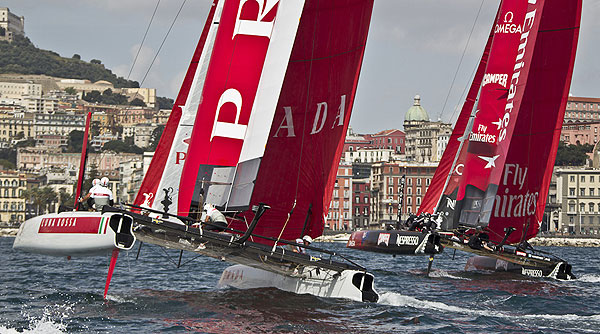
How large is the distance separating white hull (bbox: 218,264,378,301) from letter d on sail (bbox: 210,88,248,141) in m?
2.36

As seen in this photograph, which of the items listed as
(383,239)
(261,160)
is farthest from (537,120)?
(261,160)

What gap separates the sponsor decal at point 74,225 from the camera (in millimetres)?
11578

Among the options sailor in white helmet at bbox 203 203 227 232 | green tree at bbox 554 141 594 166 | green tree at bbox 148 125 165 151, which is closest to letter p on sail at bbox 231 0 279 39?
sailor in white helmet at bbox 203 203 227 232

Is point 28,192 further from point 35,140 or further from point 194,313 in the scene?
point 194,313

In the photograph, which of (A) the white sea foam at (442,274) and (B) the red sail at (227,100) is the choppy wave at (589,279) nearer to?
(A) the white sea foam at (442,274)

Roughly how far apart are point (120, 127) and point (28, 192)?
75320 millimetres

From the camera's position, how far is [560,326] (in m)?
12.5

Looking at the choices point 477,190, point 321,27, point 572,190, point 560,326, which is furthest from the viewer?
point 572,190

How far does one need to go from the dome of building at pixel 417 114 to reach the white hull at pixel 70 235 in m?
145

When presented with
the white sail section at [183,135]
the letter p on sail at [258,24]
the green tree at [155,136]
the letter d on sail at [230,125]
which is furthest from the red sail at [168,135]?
the green tree at [155,136]

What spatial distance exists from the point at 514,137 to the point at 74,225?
13.0 metres

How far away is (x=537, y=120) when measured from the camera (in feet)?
74.2

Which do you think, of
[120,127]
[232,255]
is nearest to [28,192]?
[120,127]

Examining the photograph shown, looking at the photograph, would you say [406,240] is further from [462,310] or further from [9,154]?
[9,154]
